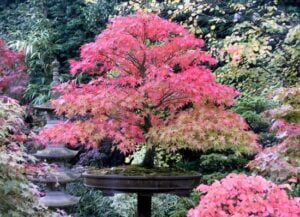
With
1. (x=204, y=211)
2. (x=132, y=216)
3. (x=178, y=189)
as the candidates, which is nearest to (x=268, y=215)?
(x=204, y=211)

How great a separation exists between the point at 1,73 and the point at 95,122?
4.06 m

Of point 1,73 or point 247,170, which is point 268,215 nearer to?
point 247,170

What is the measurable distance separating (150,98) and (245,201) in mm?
1523

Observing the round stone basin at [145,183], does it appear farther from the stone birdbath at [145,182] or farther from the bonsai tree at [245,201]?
the bonsai tree at [245,201]

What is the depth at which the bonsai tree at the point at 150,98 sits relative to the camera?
345 centimetres

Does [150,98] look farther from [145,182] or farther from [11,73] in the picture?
[11,73]

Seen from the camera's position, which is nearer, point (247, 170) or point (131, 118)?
point (131, 118)

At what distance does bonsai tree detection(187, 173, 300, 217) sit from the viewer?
216cm

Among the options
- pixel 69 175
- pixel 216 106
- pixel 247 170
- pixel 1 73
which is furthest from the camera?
pixel 1 73

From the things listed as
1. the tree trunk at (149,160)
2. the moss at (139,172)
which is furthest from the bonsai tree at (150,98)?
the moss at (139,172)

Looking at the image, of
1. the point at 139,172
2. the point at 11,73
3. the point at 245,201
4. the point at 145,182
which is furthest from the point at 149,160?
the point at 11,73

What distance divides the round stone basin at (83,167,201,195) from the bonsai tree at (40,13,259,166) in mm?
225

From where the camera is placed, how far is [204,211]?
2.16m

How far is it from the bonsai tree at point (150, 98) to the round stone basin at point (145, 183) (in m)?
0.23
